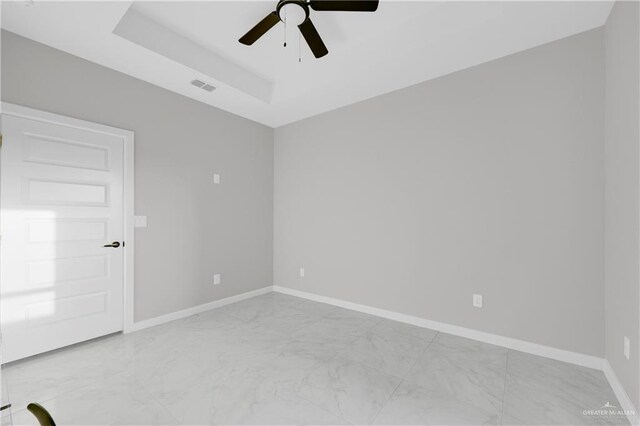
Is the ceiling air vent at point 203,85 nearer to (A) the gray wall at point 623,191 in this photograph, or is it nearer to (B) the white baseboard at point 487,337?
(B) the white baseboard at point 487,337

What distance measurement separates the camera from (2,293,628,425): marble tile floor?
176cm

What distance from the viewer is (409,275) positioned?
328cm

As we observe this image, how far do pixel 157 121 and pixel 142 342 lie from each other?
7.66ft

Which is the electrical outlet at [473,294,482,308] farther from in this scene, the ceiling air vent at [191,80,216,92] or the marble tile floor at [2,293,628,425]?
the ceiling air vent at [191,80,216,92]

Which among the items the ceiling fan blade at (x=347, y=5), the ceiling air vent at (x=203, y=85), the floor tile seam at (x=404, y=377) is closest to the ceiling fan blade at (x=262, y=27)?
the ceiling fan blade at (x=347, y=5)

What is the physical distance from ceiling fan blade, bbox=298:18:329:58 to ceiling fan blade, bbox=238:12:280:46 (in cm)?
20

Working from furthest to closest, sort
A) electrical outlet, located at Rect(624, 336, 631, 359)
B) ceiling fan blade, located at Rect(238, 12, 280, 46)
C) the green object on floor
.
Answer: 1. ceiling fan blade, located at Rect(238, 12, 280, 46)
2. electrical outlet, located at Rect(624, 336, 631, 359)
3. the green object on floor

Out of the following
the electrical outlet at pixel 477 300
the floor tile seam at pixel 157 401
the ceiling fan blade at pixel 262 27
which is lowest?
the floor tile seam at pixel 157 401

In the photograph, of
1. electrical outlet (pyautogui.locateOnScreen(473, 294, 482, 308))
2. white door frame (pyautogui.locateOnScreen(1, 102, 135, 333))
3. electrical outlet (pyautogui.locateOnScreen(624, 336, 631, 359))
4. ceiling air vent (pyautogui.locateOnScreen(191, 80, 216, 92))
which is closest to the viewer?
electrical outlet (pyautogui.locateOnScreen(624, 336, 631, 359))

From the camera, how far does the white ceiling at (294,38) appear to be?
2.21 metres

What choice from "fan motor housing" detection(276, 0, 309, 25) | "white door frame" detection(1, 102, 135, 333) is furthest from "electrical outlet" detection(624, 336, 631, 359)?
"white door frame" detection(1, 102, 135, 333)

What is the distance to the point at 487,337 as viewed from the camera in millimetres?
2764

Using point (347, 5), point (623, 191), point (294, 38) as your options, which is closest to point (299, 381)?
point (623, 191)

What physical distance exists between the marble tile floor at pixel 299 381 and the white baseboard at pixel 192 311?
0.14 meters
